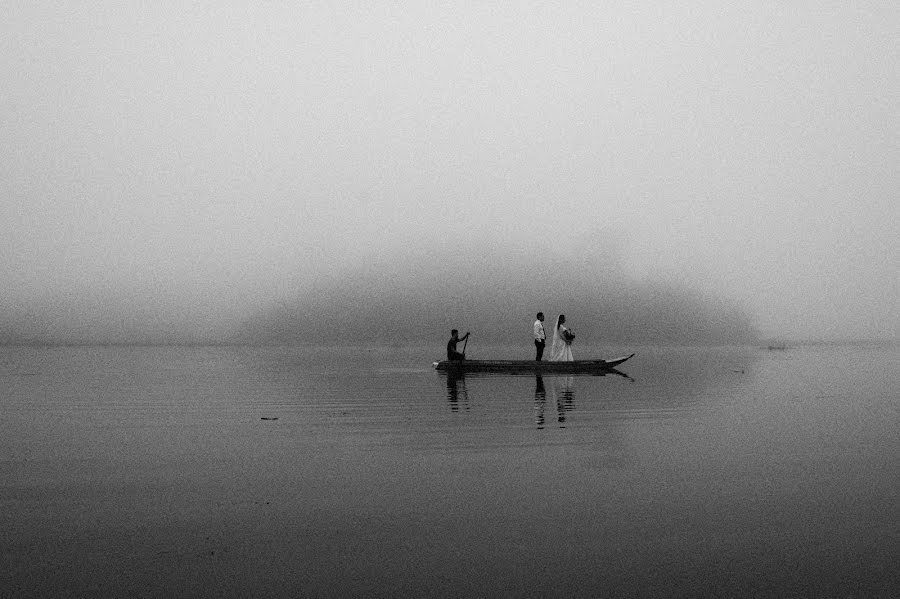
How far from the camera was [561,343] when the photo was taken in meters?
37.1

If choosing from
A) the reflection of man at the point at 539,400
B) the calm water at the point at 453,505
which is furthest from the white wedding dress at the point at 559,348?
the calm water at the point at 453,505

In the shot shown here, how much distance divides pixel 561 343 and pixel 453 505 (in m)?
28.4

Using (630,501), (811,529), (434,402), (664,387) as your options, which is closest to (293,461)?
(630,501)

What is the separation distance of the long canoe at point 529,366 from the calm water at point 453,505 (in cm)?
1659

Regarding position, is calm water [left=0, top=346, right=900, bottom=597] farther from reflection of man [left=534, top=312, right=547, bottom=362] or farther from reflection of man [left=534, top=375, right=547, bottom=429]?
reflection of man [left=534, top=312, right=547, bottom=362]

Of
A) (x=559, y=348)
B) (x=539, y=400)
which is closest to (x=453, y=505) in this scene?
(x=539, y=400)

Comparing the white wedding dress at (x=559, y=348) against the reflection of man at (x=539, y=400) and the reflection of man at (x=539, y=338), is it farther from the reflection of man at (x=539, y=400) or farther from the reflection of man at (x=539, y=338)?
the reflection of man at (x=539, y=400)

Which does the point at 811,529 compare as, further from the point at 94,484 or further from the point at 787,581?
the point at 94,484

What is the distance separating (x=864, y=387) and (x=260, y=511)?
107 feet

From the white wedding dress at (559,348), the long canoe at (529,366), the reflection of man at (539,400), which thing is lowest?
the reflection of man at (539,400)

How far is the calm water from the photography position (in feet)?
22.0

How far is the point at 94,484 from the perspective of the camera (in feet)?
35.8

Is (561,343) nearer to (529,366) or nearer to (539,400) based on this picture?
(529,366)

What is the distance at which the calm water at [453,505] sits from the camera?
670 centimetres
